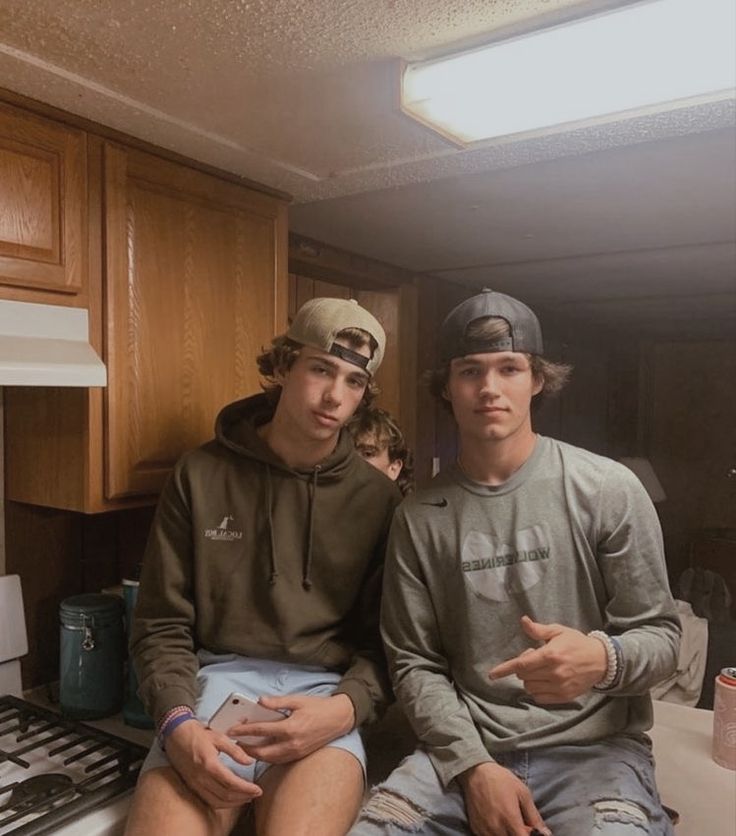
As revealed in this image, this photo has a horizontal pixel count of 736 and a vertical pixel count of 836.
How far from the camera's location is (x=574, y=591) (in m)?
1.18

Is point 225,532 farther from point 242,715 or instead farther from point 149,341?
point 149,341

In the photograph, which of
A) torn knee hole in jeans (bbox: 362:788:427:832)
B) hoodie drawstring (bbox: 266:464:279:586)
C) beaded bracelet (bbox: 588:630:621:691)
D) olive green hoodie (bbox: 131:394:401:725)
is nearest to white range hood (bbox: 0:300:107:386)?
olive green hoodie (bbox: 131:394:401:725)

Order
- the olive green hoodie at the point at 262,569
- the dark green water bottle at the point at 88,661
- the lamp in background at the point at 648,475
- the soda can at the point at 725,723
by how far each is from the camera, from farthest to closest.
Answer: the lamp in background at the point at 648,475 < the dark green water bottle at the point at 88,661 < the soda can at the point at 725,723 < the olive green hoodie at the point at 262,569

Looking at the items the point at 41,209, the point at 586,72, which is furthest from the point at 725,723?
the point at 41,209

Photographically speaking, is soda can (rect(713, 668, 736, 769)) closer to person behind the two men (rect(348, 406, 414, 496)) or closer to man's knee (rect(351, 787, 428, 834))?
man's knee (rect(351, 787, 428, 834))

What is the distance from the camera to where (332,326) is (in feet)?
4.31

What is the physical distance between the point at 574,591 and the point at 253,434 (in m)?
0.68

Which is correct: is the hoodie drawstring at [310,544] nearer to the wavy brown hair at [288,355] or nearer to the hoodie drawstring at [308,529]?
the hoodie drawstring at [308,529]

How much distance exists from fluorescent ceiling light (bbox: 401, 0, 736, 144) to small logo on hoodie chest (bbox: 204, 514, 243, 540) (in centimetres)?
82

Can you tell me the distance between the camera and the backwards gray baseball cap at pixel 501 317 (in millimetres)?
1239

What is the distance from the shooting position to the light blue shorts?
1.22 meters

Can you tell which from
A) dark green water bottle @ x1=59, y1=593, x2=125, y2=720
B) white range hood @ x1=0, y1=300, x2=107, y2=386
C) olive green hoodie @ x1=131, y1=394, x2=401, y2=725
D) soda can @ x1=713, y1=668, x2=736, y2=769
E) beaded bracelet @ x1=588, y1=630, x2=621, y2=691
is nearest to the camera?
beaded bracelet @ x1=588, y1=630, x2=621, y2=691

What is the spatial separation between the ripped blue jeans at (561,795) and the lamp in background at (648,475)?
294 centimetres

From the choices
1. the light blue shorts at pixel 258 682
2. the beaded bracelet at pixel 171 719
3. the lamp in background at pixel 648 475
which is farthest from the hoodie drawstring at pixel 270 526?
the lamp in background at pixel 648 475
